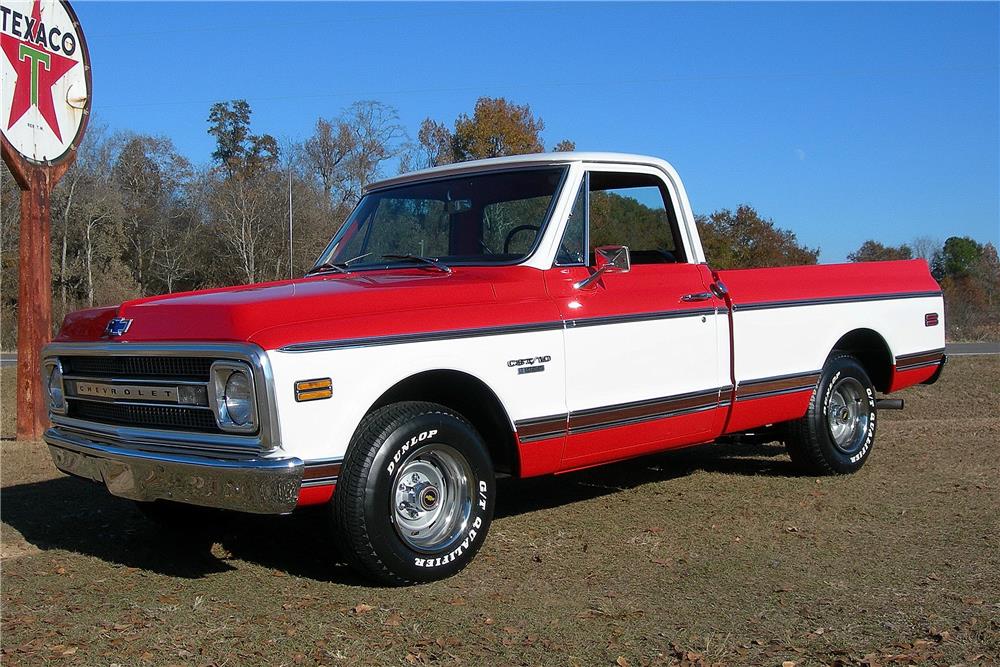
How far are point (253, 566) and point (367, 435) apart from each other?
1.17 m

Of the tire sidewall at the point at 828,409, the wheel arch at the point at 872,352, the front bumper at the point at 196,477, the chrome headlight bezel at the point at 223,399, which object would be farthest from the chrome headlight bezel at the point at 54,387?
the wheel arch at the point at 872,352

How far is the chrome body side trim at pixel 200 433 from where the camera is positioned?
4.02 meters

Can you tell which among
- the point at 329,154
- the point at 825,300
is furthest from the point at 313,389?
the point at 329,154

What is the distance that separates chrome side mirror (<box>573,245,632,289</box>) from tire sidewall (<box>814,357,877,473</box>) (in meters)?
2.20

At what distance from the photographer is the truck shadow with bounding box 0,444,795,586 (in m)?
5.11

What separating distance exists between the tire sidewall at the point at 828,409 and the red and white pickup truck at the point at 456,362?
0.07 ft

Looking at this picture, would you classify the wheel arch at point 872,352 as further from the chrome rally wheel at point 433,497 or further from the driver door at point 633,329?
the chrome rally wheel at point 433,497

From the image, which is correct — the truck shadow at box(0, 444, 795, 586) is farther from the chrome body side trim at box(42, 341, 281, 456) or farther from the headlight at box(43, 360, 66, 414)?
the headlight at box(43, 360, 66, 414)

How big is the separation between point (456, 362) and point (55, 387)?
87.1 inches

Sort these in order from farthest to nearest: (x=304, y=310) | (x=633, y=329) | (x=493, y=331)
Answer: (x=633, y=329) → (x=493, y=331) → (x=304, y=310)

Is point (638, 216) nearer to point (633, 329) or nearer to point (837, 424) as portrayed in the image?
point (633, 329)

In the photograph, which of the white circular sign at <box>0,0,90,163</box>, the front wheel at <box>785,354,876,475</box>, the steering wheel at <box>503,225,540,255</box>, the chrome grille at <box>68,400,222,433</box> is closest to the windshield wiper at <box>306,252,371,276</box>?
the steering wheel at <box>503,225,540,255</box>

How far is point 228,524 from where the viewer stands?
5980mm

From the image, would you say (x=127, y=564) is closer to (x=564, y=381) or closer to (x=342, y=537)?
(x=342, y=537)
